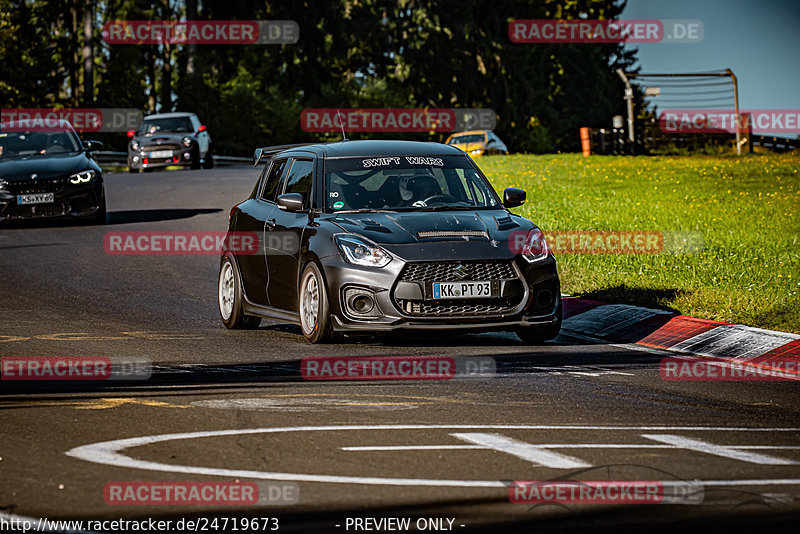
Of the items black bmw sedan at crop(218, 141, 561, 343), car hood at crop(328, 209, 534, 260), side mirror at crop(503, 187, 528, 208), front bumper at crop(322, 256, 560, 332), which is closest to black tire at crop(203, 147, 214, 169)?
black bmw sedan at crop(218, 141, 561, 343)

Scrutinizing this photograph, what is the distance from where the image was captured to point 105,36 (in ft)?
244

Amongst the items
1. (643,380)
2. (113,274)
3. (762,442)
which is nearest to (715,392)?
(643,380)

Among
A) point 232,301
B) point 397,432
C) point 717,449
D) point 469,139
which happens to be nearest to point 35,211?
point 232,301

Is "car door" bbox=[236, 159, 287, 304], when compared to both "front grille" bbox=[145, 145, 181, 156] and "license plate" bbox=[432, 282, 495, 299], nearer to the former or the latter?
"license plate" bbox=[432, 282, 495, 299]

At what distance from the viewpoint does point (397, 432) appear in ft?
22.4

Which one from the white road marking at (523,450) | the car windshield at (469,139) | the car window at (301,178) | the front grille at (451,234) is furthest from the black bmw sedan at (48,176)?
the car windshield at (469,139)

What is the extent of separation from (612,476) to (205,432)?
226 cm

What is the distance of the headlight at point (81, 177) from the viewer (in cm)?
2209

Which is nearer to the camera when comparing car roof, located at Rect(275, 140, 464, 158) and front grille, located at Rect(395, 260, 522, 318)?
front grille, located at Rect(395, 260, 522, 318)

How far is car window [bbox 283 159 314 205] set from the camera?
1193cm

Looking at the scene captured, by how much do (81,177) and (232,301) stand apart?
34.6ft

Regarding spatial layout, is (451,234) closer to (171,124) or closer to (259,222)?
(259,222)

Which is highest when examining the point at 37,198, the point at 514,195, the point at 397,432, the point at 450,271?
the point at 37,198

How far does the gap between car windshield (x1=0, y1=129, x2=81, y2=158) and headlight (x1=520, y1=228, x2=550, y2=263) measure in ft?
44.9
